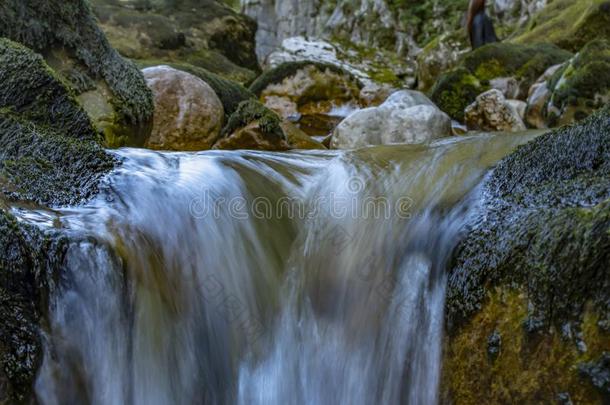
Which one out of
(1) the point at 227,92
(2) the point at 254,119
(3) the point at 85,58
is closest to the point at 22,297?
(3) the point at 85,58

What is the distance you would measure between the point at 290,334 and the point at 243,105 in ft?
13.9

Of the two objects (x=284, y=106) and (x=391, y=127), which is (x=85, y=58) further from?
(x=284, y=106)

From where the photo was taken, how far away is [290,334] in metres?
3.20

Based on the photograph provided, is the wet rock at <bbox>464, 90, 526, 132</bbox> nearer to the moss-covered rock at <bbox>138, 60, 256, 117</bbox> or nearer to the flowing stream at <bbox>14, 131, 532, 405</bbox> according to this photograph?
the moss-covered rock at <bbox>138, 60, 256, 117</bbox>

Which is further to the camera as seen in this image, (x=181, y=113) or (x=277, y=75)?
(x=277, y=75)

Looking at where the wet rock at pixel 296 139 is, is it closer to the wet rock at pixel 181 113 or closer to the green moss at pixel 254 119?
the green moss at pixel 254 119

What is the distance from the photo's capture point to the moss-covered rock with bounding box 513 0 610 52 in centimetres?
1232

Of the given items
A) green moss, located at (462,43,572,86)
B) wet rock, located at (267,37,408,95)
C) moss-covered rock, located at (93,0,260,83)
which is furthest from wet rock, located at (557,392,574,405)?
moss-covered rock, located at (93,0,260,83)

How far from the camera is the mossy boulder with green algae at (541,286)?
83.0 inches

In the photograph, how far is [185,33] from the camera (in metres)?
21.6

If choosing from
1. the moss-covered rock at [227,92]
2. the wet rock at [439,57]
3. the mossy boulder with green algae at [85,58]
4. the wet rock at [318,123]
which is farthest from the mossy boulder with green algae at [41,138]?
the wet rock at [439,57]

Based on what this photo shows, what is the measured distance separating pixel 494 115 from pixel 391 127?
2081 mm

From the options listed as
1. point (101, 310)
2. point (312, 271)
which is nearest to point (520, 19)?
point (312, 271)

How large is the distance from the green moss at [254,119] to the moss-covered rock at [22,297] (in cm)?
428
